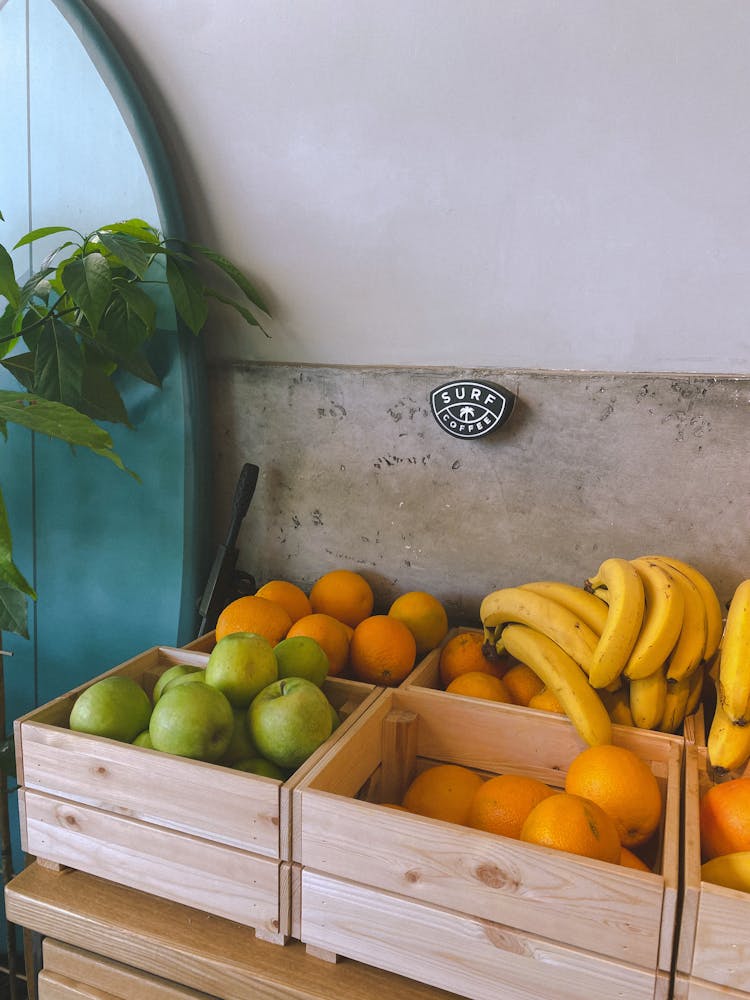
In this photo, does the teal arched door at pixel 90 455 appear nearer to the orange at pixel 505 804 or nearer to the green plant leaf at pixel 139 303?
the green plant leaf at pixel 139 303

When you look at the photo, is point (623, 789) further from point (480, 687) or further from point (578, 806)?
point (480, 687)

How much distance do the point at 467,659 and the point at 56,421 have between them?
74cm

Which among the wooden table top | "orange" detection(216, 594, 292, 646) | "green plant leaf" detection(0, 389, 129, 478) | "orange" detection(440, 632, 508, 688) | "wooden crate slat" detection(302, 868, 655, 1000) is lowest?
the wooden table top

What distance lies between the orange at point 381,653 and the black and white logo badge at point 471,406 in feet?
1.24

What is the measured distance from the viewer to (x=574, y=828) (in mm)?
893

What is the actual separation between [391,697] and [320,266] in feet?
2.57

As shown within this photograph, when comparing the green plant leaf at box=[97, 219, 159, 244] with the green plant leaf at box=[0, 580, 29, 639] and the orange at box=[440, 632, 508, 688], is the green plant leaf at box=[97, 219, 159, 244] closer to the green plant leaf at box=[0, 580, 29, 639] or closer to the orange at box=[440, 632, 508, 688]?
the green plant leaf at box=[0, 580, 29, 639]

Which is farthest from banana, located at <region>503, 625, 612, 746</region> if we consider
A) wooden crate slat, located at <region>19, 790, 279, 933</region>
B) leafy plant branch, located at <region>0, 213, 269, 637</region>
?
leafy plant branch, located at <region>0, 213, 269, 637</region>

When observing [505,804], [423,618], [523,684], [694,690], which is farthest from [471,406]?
[505,804]

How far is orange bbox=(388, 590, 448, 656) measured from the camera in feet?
4.62

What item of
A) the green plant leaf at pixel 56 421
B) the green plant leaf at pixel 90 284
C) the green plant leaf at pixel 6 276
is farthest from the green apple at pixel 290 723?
→ the green plant leaf at pixel 6 276

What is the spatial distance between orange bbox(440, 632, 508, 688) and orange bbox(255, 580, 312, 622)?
264 mm

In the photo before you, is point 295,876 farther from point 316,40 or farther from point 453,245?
point 316,40

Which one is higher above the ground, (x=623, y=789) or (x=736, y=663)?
(x=736, y=663)
